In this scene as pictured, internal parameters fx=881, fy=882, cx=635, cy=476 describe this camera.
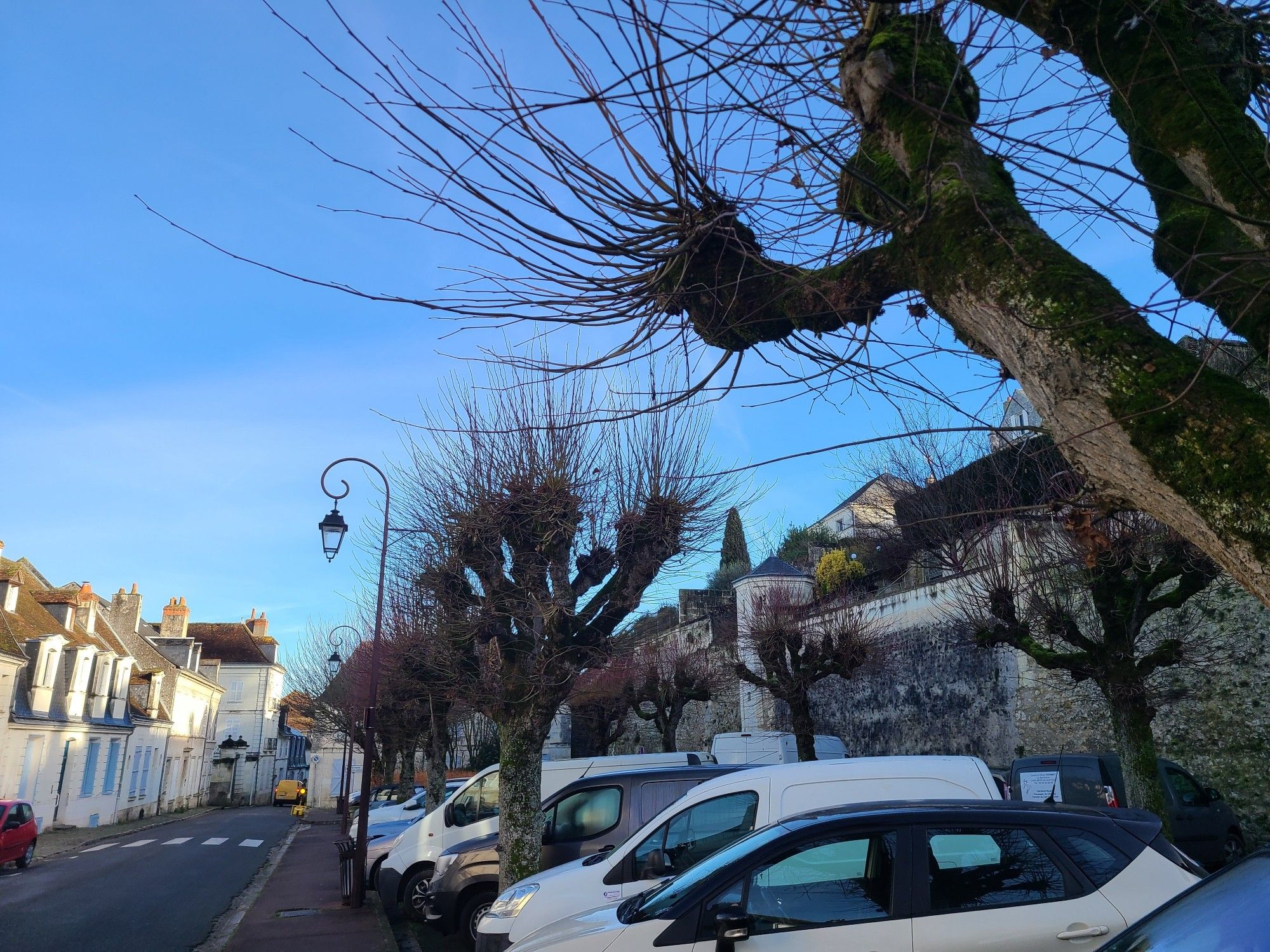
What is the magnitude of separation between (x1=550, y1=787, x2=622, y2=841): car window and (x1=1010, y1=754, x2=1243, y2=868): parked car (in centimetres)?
580

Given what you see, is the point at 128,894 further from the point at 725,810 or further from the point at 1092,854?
the point at 1092,854

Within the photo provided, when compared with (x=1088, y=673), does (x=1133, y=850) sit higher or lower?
lower

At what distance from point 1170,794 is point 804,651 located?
7724mm

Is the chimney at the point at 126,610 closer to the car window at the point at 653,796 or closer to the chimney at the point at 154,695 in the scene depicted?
the chimney at the point at 154,695

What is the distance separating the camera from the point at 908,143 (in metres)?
3.70

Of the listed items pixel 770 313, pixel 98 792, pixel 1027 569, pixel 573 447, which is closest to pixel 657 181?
pixel 770 313

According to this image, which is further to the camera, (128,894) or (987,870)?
(128,894)

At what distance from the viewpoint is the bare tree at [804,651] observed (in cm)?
1659

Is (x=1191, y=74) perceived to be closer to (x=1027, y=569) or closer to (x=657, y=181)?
(x=657, y=181)

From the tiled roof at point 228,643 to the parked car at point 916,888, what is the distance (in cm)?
5903

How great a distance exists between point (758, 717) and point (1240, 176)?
24.2 m

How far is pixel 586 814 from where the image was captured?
10383 mm

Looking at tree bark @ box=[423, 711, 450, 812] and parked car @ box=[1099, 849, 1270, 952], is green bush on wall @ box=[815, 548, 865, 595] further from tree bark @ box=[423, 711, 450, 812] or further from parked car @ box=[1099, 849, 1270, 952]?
parked car @ box=[1099, 849, 1270, 952]

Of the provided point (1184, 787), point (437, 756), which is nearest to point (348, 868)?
point (437, 756)
